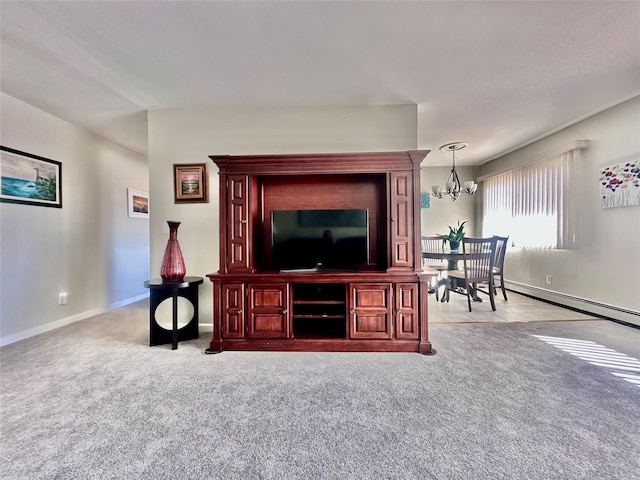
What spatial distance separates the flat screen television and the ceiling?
4.11ft

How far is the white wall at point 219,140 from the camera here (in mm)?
2941

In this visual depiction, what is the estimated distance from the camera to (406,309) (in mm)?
2424

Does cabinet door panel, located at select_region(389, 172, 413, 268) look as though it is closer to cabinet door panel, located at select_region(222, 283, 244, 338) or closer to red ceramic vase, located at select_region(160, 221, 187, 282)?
cabinet door panel, located at select_region(222, 283, 244, 338)

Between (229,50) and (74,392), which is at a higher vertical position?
(229,50)

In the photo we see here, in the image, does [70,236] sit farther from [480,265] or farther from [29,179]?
[480,265]

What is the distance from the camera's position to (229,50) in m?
2.06

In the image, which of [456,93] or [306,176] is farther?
[306,176]

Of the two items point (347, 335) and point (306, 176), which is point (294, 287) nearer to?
point (347, 335)

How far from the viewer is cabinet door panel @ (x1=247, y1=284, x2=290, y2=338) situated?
248 centimetres

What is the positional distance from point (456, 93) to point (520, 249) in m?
3.39

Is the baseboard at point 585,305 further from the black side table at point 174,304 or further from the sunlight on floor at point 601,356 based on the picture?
the black side table at point 174,304

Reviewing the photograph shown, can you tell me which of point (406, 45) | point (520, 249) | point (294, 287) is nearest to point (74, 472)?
point (294, 287)

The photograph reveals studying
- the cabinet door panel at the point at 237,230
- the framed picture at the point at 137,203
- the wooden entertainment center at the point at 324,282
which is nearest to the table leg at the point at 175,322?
the wooden entertainment center at the point at 324,282

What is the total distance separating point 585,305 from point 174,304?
198 inches
